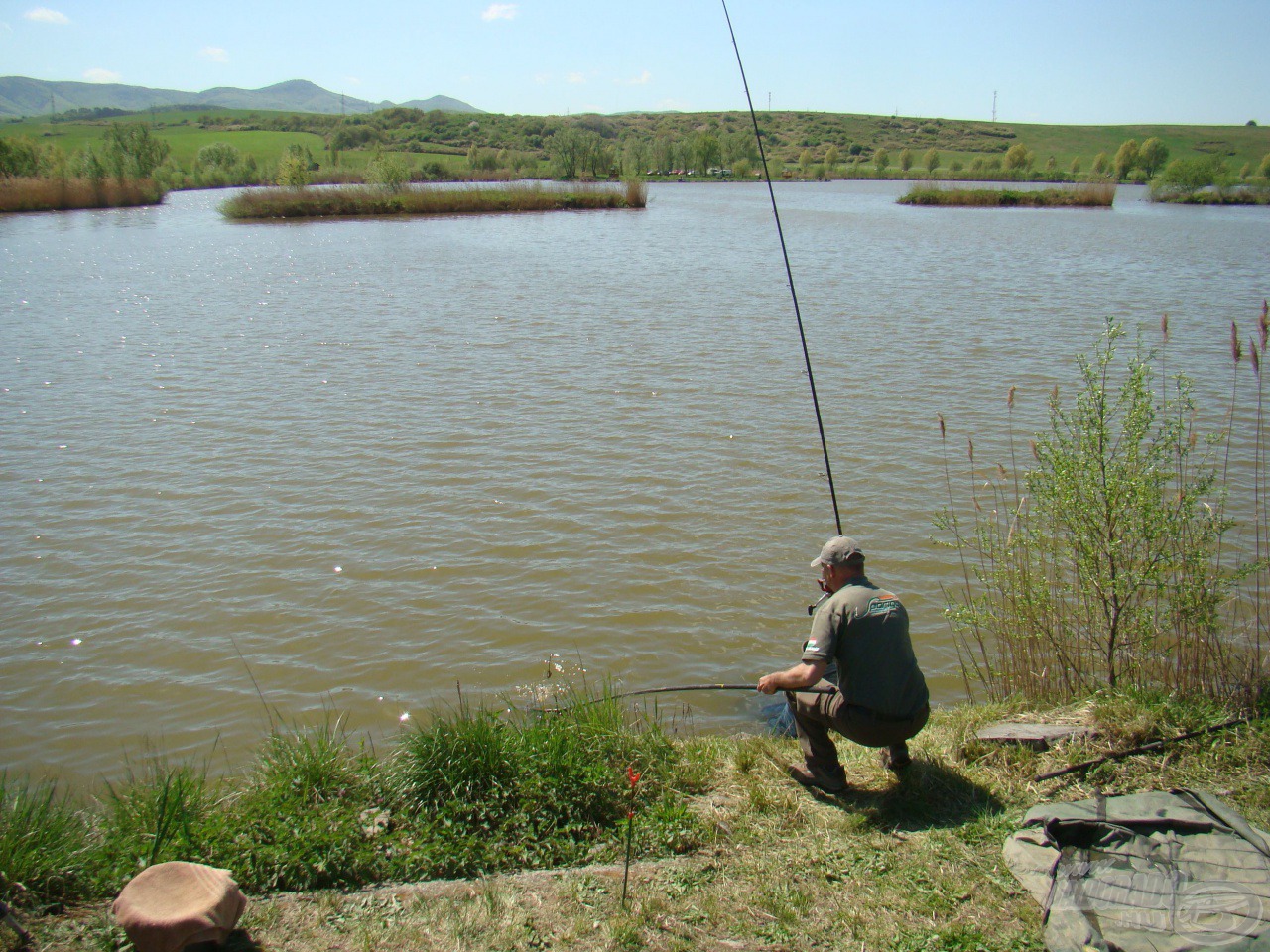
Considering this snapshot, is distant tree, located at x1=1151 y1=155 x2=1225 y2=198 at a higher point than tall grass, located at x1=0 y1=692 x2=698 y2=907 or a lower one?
higher

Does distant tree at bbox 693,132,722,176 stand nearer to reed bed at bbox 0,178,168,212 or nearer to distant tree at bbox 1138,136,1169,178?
distant tree at bbox 1138,136,1169,178

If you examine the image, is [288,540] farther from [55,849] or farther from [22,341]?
[22,341]

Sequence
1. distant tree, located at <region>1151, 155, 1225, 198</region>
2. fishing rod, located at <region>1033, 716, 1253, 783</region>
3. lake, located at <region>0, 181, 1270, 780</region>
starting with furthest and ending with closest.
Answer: distant tree, located at <region>1151, 155, 1225, 198</region>
lake, located at <region>0, 181, 1270, 780</region>
fishing rod, located at <region>1033, 716, 1253, 783</region>

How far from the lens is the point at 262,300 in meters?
20.9

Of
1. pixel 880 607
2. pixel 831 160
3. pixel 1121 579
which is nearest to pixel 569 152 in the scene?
pixel 831 160

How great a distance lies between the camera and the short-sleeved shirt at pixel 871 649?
386 centimetres

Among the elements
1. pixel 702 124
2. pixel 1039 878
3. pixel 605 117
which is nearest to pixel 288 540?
pixel 1039 878

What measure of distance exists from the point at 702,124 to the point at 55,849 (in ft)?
543

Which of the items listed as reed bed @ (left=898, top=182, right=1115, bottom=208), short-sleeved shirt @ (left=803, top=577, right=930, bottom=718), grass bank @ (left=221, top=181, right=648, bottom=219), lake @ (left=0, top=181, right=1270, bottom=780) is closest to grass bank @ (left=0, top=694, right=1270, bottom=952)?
short-sleeved shirt @ (left=803, top=577, right=930, bottom=718)

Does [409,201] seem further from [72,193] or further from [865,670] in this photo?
[865,670]

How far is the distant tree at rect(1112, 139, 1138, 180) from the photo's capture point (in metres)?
76.2

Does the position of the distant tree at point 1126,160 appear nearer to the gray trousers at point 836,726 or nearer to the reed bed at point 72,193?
the reed bed at point 72,193

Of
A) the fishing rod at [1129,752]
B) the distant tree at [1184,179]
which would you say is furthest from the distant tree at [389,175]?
the fishing rod at [1129,752]

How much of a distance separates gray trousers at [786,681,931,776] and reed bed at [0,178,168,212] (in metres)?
56.6
